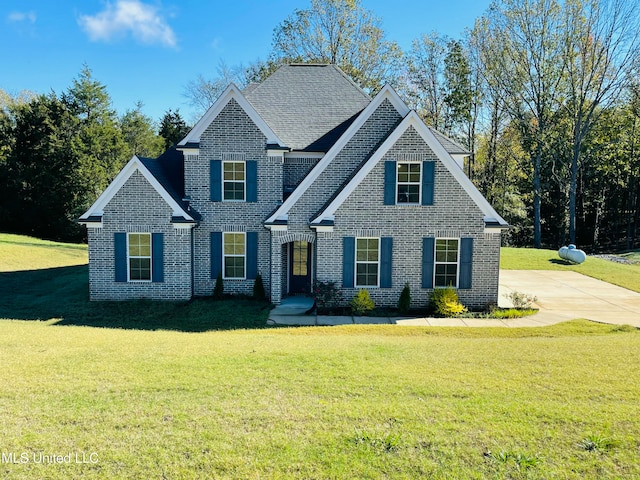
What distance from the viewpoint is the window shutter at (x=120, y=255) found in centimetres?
1612

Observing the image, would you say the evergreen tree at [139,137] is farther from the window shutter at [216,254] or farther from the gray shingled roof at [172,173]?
the window shutter at [216,254]

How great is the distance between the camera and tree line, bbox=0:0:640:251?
33.9 m

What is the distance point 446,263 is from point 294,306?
546cm

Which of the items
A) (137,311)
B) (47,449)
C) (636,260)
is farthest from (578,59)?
(47,449)

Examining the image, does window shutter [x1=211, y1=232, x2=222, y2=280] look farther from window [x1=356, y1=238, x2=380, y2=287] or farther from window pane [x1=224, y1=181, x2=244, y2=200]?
window [x1=356, y1=238, x2=380, y2=287]

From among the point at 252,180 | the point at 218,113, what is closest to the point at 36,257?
the point at 218,113

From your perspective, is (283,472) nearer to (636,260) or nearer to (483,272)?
(483,272)

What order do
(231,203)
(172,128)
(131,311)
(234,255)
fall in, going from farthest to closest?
(172,128), (234,255), (231,203), (131,311)

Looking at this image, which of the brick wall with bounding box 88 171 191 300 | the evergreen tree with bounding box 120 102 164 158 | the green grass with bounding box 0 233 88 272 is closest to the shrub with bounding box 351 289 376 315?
the brick wall with bounding box 88 171 191 300

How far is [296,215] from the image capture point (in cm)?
1586

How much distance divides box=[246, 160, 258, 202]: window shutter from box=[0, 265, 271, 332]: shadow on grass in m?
3.85

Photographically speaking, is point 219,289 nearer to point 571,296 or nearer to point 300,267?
point 300,267

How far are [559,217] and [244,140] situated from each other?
126 ft

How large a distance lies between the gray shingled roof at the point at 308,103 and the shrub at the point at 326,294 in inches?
216
